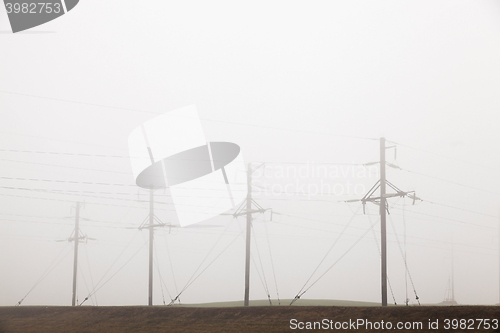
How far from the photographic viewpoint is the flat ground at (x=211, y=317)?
72.1 ft

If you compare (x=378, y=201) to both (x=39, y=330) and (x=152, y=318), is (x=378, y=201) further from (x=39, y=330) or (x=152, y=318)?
(x=39, y=330)

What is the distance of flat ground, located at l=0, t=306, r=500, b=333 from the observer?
72.1 feet

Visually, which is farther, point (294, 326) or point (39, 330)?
point (39, 330)

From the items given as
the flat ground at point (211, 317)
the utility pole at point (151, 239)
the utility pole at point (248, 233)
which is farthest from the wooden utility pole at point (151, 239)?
the utility pole at point (248, 233)

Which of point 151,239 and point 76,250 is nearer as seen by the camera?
point 151,239

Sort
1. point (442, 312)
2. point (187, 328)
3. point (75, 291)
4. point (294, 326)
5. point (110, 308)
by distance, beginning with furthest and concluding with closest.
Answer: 1. point (75, 291)
2. point (110, 308)
3. point (187, 328)
4. point (294, 326)
5. point (442, 312)

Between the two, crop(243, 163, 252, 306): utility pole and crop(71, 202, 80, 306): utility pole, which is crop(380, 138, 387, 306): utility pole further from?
crop(71, 202, 80, 306): utility pole

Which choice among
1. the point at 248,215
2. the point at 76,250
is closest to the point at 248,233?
the point at 248,215

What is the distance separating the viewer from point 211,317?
2720 cm

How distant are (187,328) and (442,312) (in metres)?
12.6

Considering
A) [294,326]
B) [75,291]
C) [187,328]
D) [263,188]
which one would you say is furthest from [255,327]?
[75,291]

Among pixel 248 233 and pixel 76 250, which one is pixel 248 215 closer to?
pixel 248 233

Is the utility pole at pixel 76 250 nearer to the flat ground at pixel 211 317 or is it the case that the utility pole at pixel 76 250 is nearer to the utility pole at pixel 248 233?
the flat ground at pixel 211 317

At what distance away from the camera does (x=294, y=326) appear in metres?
23.7
